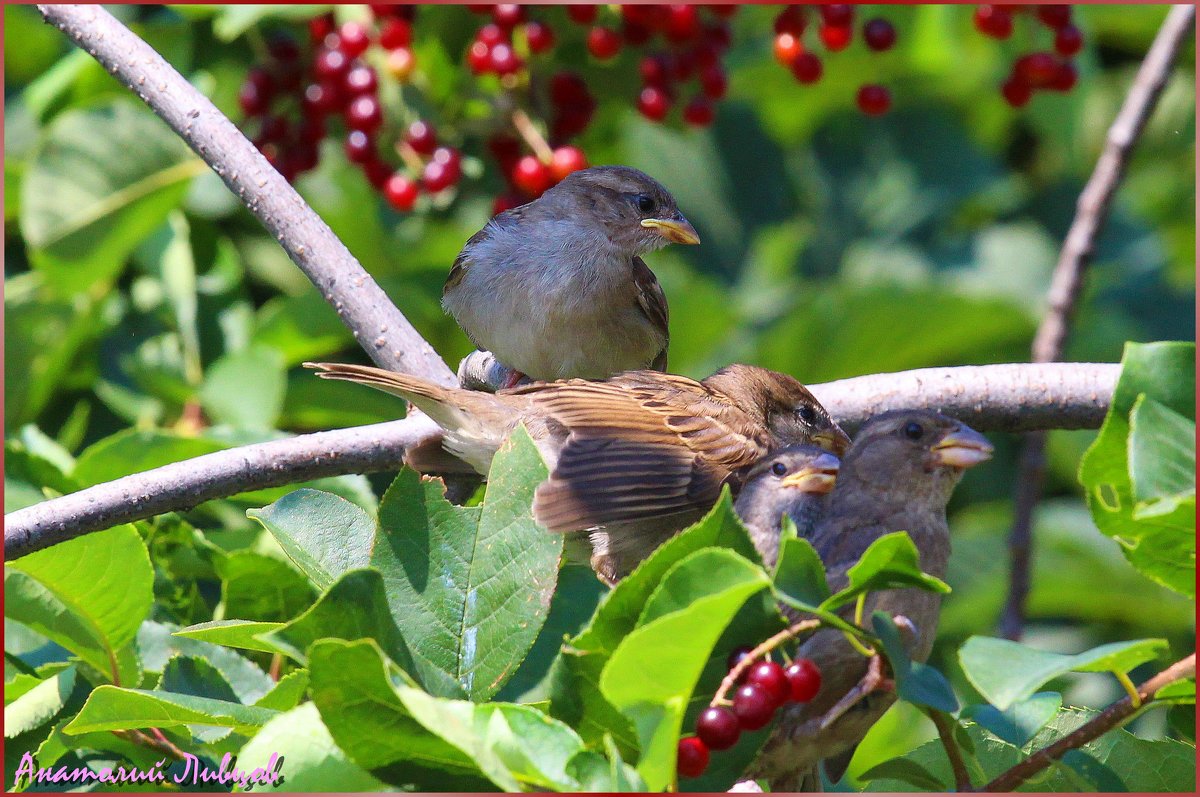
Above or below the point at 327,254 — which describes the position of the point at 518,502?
below

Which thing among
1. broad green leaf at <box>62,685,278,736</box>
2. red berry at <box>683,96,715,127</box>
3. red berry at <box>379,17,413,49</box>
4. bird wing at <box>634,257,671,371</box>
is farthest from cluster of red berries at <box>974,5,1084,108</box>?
broad green leaf at <box>62,685,278,736</box>

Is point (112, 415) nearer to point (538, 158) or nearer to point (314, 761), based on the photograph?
point (538, 158)

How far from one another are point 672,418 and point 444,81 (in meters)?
1.71

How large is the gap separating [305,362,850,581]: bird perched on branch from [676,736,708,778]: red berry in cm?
62

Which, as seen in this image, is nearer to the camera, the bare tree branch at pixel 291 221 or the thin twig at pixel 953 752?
the thin twig at pixel 953 752

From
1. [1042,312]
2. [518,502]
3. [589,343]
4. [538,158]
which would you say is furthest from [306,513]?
[1042,312]

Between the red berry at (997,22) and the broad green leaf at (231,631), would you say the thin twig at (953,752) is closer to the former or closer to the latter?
the broad green leaf at (231,631)

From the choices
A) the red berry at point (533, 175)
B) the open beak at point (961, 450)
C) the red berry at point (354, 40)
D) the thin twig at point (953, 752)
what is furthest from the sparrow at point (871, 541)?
the red berry at point (354, 40)

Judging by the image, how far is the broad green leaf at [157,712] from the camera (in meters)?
1.93

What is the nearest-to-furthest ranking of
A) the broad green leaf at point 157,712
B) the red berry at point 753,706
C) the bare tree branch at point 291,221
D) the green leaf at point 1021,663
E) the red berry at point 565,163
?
the green leaf at point 1021,663 < the red berry at point 753,706 < the broad green leaf at point 157,712 < the bare tree branch at point 291,221 < the red berry at point 565,163

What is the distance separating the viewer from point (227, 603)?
2.70 metres

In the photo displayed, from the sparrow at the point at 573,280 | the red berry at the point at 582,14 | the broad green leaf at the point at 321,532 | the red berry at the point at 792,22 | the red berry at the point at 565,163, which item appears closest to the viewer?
the broad green leaf at the point at 321,532

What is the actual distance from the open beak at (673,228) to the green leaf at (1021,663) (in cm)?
235

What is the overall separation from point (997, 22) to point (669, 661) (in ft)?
10.3
